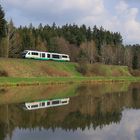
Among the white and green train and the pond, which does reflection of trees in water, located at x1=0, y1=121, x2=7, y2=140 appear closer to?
the pond

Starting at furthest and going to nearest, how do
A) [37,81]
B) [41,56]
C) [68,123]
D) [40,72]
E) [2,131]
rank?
[41,56] → [40,72] → [37,81] → [68,123] → [2,131]

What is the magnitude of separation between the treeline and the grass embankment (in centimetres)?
717

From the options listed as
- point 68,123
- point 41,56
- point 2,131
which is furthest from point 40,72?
point 2,131

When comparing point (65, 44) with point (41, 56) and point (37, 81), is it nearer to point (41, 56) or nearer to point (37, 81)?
Answer: point (41, 56)

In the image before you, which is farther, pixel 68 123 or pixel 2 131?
pixel 68 123

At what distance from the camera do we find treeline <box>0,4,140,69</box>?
344 ft

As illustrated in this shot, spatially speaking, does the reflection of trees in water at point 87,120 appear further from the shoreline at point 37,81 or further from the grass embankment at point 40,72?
the grass embankment at point 40,72

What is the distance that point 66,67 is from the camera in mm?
108562

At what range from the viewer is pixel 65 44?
484ft

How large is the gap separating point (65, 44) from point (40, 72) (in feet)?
185

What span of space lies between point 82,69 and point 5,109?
252ft

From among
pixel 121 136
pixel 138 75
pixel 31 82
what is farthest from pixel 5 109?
pixel 138 75

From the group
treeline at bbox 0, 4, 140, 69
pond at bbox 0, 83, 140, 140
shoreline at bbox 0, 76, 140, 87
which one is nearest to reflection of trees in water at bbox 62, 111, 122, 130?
pond at bbox 0, 83, 140, 140

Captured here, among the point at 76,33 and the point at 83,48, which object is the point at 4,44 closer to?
the point at 83,48
